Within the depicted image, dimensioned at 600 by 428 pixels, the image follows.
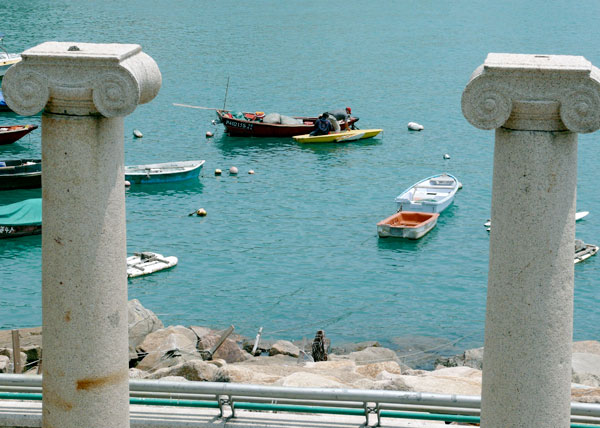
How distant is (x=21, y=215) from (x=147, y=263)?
6.59 m

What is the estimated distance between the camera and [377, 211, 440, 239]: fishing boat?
1729 inches

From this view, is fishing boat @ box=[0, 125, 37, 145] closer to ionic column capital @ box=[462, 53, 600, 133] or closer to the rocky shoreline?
the rocky shoreline

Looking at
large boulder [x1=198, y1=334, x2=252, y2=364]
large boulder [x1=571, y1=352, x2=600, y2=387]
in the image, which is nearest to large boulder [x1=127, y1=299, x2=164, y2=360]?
large boulder [x1=198, y1=334, x2=252, y2=364]

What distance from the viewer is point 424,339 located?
3294cm

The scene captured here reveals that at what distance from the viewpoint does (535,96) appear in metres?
6.20

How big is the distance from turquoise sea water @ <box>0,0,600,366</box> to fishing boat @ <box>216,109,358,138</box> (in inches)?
27.9

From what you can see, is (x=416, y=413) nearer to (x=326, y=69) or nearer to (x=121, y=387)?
(x=121, y=387)

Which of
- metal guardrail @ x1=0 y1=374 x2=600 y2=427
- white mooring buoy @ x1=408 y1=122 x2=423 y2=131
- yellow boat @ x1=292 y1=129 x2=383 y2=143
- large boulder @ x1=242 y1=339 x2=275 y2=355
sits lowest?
large boulder @ x1=242 y1=339 x2=275 y2=355

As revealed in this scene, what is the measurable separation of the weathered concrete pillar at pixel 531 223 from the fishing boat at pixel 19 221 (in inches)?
1502

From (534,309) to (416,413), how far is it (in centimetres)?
245

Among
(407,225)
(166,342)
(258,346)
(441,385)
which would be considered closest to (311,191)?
(407,225)

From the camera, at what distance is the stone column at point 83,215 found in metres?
6.72

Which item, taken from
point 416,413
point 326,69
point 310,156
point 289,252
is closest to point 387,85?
point 326,69

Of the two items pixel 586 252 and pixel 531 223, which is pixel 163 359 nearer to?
pixel 531 223
